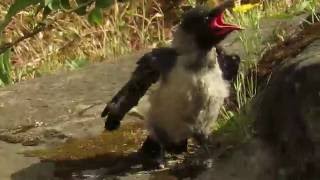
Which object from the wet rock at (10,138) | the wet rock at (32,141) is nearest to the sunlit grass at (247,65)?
the wet rock at (32,141)

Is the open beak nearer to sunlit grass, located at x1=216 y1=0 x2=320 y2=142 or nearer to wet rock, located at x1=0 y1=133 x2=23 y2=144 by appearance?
sunlit grass, located at x1=216 y1=0 x2=320 y2=142

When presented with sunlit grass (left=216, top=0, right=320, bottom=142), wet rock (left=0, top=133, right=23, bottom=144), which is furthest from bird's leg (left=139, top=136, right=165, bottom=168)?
wet rock (left=0, top=133, right=23, bottom=144)

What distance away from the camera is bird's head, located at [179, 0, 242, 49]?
14.9 ft

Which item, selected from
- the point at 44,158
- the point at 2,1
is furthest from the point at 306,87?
the point at 2,1

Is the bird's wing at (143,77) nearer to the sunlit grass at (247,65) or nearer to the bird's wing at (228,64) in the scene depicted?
the bird's wing at (228,64)

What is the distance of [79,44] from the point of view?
10367 mm

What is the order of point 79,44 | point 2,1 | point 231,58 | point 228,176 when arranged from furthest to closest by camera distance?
point 2,1
point 79,44
point 231,58
point 228,176

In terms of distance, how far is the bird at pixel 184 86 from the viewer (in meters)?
4.48

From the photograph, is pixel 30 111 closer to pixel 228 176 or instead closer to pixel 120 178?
pixel 120 178

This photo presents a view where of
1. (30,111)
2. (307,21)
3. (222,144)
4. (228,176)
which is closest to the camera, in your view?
(228,176)

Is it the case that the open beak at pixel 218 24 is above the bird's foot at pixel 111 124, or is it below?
above

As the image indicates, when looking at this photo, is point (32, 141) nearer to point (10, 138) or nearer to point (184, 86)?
point (10, 138)

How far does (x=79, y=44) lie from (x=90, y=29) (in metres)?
0.25


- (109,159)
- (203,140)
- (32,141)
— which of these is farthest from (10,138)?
(203,140)
